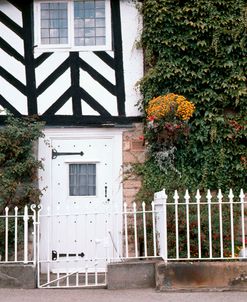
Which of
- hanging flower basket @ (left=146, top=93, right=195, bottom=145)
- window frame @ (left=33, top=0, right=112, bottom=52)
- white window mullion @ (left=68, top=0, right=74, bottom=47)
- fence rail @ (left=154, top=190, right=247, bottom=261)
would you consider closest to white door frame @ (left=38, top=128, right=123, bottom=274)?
hanging flower basket @ (left=146, top=93, right=195, bottom=145)

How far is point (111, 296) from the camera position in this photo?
765cm

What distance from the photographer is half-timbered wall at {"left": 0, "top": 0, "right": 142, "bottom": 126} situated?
10258 mm

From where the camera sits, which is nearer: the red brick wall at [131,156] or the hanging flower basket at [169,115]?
the hanging flower basket at [169,115]

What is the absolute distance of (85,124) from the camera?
10.2 m

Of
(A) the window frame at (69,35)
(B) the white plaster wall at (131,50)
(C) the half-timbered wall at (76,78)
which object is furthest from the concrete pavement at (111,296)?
(A) the window frame at (69,35)

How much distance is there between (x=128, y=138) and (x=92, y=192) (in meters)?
1.13

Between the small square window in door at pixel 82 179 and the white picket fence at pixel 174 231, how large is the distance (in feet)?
2.32

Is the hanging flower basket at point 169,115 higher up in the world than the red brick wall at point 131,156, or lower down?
higher up

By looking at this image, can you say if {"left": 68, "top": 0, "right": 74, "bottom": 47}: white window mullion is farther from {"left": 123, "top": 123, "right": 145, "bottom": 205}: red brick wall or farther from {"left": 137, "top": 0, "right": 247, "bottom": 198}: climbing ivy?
{"left": 123, "top": 123, "right": 145, "bottom": 205}: red brick wall

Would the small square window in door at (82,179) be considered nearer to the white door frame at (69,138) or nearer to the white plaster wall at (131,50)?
the white door frame at (69,138)

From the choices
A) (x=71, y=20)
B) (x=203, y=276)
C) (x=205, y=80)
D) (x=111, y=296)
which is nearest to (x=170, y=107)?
(x=205, y=80)

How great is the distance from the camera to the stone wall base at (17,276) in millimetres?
8211

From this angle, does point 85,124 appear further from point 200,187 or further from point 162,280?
point 162,280

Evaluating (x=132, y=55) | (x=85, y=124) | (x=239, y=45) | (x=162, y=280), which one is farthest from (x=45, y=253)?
(x=239, y=45)
